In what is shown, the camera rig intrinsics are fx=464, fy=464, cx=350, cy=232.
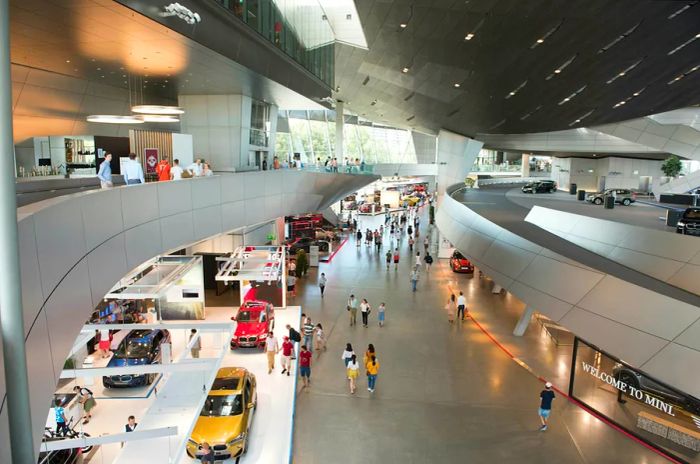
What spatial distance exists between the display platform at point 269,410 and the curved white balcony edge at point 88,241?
4308mm

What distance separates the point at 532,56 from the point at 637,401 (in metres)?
13.7

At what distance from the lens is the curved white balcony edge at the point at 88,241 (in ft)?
14.6

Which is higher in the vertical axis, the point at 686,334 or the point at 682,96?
the point at 682,96

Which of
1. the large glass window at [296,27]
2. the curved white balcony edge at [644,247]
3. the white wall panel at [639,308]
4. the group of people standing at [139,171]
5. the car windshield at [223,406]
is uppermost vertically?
the large glass window at [296,27]

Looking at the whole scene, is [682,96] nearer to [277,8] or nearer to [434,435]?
[277,8]

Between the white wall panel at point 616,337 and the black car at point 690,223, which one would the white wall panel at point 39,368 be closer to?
the white wall panel at point 616,337

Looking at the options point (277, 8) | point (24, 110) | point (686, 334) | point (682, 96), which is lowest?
point (686, 334)

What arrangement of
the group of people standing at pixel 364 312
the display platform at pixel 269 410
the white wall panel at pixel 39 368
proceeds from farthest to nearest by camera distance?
the group of people standing at pixel 364 312 < the display platform at pixel 269 410 < the white wall panel at pixel 39 368

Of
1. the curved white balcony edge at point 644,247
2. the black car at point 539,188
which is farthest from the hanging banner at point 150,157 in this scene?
the black car at point 539,188

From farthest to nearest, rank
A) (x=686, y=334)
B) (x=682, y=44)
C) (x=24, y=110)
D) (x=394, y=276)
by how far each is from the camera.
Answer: (x=394, y=276) → (x=24, y=110) → (x=682, y=44) → (x=686, y=334)

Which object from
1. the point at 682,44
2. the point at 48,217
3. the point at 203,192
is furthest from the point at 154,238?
the point at 682,44

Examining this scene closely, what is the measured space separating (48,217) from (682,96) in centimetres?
2945

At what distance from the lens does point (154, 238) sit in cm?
1126

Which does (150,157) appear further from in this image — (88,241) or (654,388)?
(654,388)
